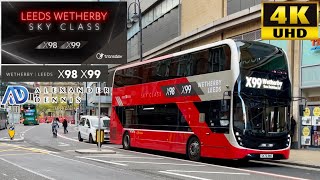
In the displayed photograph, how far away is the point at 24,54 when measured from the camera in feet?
89.0

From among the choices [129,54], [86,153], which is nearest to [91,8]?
[86,153]

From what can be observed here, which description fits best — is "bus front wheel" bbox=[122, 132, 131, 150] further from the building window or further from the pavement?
the building window

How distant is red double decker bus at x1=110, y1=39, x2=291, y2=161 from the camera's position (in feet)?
55.7

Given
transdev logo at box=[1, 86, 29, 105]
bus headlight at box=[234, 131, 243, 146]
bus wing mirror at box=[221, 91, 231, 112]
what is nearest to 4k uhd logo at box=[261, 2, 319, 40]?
bus wing mirror at box=[221, 91, 231, 112]

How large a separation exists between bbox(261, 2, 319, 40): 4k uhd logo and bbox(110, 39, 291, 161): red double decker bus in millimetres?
1631

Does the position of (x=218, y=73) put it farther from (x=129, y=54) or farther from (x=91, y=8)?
(x=129, y=54)

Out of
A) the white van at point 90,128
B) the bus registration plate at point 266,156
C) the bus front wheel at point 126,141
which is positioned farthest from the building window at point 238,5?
the bus registration plate at point 266,156

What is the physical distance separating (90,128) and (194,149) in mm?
14309

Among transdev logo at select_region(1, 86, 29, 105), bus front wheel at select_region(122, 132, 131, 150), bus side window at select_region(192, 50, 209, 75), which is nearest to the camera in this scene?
bus side window at select_region(192, 50, 209, 75)

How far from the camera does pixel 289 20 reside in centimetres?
1956

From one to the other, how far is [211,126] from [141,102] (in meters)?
6.23

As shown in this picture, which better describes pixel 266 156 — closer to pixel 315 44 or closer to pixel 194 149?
pixel 194 149

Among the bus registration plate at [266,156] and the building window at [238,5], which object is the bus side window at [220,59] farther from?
the building window at [238,5]

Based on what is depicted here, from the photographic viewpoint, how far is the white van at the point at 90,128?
32.0 meters
